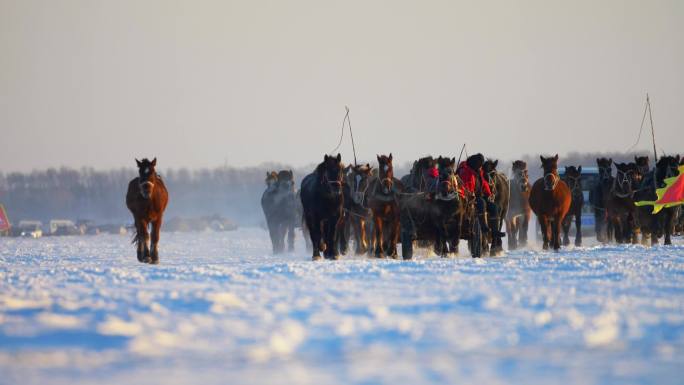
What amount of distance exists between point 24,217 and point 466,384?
17412cm

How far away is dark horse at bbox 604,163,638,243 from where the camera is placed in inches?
1091

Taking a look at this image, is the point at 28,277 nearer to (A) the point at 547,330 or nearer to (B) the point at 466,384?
(A) the point at 547,330

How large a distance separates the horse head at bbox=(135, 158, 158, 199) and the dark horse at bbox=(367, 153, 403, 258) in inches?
157

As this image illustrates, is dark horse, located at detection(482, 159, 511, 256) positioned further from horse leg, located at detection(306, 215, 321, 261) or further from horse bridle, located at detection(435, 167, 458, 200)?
horse leg, located at detection(306, 215, 321, 261)

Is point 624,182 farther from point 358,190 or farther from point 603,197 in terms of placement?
point 358,190

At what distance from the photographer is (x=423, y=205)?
Result: 68.0 feet

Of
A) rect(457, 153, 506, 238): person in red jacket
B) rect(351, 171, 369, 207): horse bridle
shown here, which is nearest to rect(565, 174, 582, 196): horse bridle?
rect(457, 153, 506, 238): person in red jacket

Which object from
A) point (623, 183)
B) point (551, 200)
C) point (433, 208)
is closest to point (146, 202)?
point (433, 208)

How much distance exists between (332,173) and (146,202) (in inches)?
139

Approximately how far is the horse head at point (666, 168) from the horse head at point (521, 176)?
13.9ft

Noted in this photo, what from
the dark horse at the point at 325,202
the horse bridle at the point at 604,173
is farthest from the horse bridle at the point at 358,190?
the horse bridle at the point at 604,173

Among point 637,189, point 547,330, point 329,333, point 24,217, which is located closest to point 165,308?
point 329,333

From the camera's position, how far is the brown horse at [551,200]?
81.2 feet

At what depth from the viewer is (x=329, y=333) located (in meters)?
10.1
